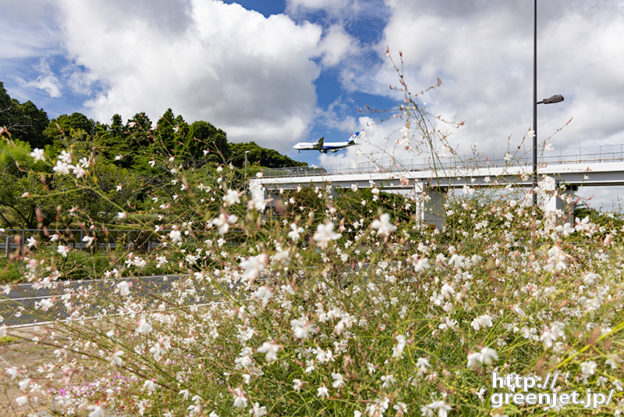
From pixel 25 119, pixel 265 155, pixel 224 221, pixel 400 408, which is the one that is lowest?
pixel 400 408

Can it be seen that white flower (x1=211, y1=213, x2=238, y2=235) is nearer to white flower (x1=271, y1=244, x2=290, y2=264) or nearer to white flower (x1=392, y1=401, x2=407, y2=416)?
white flower (x1=271, y1=244, x2=290, y2=264)

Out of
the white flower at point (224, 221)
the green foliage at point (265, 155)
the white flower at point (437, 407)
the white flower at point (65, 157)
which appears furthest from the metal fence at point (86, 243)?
the green foliage at point (265, 155)

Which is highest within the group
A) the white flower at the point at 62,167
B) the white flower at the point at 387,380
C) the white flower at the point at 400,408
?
the white flower at the point at 62,167

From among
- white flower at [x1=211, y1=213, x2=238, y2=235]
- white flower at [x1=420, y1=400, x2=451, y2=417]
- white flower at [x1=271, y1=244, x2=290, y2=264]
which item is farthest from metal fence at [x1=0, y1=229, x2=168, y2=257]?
white flower at [x1=420, y1=400, x2=451, y2=417]

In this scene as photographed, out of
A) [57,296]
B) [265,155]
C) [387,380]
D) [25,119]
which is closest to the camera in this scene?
[387,380]

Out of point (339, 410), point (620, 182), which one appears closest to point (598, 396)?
point (339, 410)

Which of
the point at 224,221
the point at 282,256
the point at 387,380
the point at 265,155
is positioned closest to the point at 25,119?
the point at 265,155

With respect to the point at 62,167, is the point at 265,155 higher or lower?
higher

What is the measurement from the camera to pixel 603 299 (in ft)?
8.54

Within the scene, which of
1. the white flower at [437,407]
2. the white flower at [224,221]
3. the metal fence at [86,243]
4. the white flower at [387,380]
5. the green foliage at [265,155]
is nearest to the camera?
the white flower at [224,221]

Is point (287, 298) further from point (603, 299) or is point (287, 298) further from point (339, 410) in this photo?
point (603, 299)

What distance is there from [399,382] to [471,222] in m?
2.69

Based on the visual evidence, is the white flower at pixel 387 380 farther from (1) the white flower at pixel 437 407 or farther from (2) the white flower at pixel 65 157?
(2) the white flower at pixel 65 157

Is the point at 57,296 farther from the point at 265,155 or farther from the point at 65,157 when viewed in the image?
the point at 265,155
